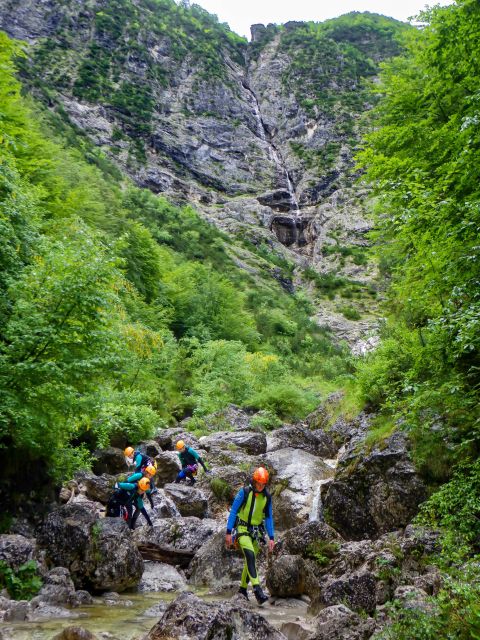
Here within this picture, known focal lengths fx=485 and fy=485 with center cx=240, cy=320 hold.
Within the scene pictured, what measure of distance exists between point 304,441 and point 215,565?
8.10 meters

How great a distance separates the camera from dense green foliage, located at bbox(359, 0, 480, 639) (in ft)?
16.3

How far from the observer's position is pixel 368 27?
121 metres

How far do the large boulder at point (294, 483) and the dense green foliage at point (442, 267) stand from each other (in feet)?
10.2

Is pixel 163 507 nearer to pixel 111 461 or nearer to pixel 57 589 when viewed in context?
pixel 111 461

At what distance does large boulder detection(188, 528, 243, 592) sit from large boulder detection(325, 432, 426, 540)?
6.68 feet

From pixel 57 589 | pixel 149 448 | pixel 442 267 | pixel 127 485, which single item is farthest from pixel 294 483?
pixel 442 267

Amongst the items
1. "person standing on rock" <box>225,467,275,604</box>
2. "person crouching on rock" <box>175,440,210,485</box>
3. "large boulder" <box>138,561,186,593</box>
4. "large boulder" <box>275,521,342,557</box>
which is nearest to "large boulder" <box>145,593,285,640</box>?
"person standing on rock" <box>225,467,275,604</box>

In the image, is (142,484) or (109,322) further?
(142,484)

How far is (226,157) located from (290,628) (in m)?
78.0

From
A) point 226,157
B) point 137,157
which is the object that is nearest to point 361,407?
point 137,157

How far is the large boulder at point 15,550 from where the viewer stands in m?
6.30

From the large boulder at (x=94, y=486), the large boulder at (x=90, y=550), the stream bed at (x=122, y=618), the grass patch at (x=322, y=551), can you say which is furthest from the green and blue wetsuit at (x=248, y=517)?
the large boulder at (x=94, y=486)

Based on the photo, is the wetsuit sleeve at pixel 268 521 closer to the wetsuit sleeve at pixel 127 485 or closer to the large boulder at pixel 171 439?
the wetsuit sleeve at pixel 127 485

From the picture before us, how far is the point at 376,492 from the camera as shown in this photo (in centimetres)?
870
